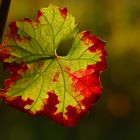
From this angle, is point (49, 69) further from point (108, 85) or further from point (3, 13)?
point (108, 85)

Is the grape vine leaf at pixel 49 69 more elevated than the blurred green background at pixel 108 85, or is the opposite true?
the grape vine leaf at pixel 49 69

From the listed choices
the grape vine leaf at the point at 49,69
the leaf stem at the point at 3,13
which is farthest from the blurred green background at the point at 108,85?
the leaf stem at the point at 3,13

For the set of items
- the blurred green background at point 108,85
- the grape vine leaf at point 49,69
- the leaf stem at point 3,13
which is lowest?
the blurred green background at point 108,85

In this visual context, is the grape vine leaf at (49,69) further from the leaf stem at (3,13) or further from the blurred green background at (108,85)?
the blurred green background at (108,85)

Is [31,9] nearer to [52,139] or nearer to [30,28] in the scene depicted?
[52,139]

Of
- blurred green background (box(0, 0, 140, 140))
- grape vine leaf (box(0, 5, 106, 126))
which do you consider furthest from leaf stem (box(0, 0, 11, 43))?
blurred green background (box(0, 0, 140, 140))

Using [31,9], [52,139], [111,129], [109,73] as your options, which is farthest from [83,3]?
[52,139]

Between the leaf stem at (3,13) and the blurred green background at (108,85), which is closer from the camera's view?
the leaf stem at (3,13)
